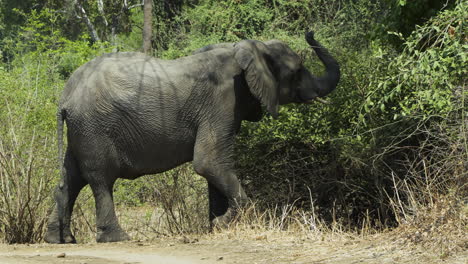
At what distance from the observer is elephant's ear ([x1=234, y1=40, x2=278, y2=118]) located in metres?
10.4

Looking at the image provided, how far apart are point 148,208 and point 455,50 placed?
618 centimetres

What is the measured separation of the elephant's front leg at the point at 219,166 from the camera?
33.4 feet

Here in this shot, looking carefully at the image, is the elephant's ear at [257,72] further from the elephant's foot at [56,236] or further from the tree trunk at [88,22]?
the tree trunk at [88,22]

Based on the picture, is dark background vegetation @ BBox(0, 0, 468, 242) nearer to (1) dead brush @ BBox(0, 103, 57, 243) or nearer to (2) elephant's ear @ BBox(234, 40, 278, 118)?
(1) dead brush @ BBox(0, 103, 57, 243)

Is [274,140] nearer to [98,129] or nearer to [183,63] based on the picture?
[183,63]

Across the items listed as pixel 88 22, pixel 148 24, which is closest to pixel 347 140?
pixel 148 24

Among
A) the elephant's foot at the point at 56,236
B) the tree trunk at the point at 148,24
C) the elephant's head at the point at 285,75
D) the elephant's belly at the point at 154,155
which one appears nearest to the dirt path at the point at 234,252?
the elephant's foot at the point at 56,236

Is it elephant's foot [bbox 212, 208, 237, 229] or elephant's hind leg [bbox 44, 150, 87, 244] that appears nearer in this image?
elephant's foot [bbox 212, 208, 237, 229]

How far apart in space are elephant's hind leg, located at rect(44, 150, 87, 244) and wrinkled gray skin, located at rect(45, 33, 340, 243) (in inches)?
0.5

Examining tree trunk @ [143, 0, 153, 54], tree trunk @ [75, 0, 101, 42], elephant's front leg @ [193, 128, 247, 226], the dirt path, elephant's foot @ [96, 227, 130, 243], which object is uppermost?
tree trunk @ [75, 0, 101, 42]

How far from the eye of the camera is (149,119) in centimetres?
1017

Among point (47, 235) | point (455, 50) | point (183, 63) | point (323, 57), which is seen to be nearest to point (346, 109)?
point (323, 57)

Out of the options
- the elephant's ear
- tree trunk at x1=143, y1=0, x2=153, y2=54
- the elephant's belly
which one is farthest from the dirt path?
tree trunk at x1=143, y1=0, x2=153, y2=54

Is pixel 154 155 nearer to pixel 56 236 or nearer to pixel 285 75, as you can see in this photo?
pixel 56 236
